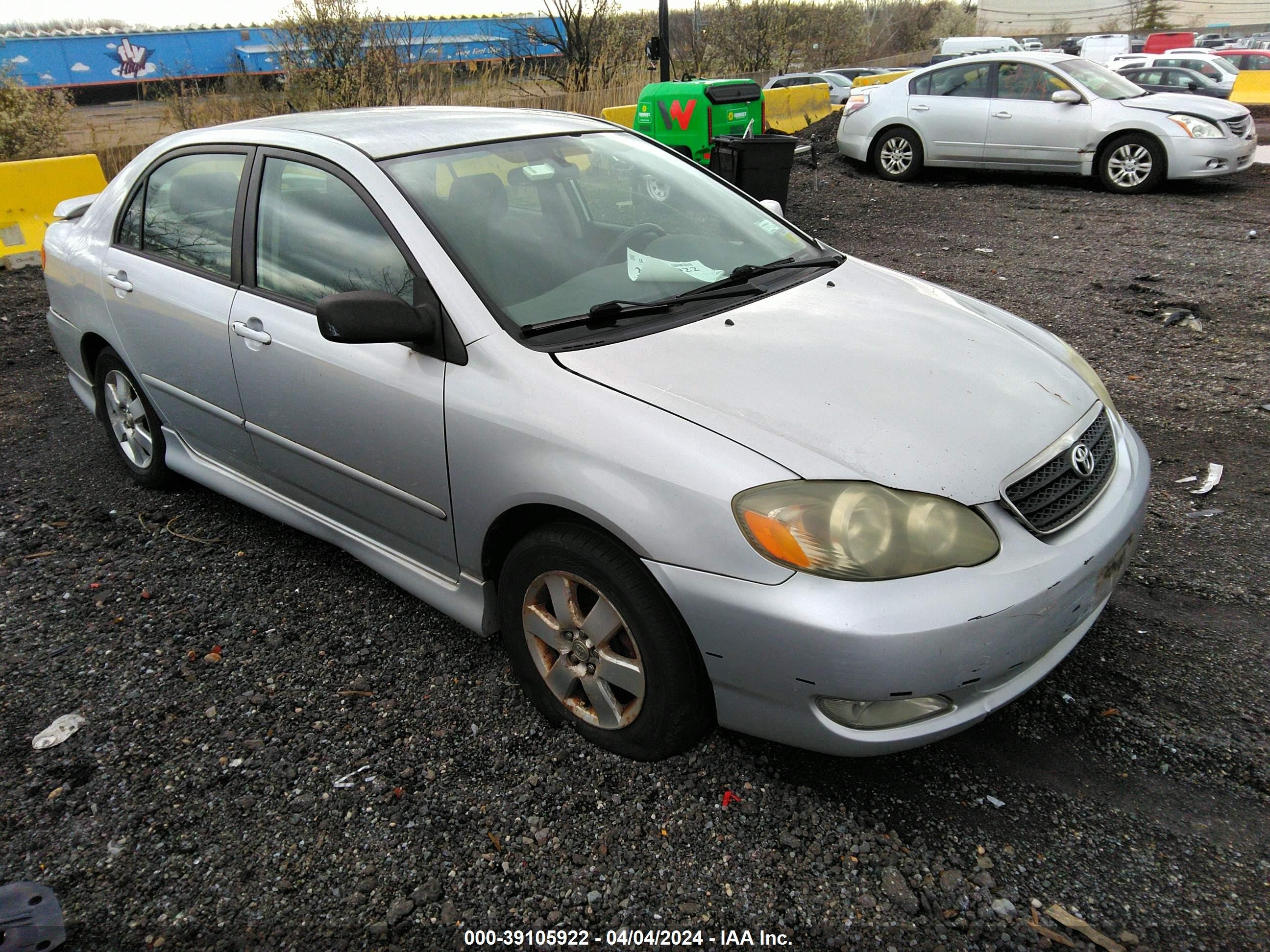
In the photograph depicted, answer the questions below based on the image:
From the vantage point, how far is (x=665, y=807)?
2.31 meters

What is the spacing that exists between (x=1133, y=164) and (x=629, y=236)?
9669mm

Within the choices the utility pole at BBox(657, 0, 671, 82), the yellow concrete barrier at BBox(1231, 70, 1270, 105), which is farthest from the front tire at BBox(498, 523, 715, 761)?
the yellow concrete barrier at BBox(1231, 70, 1270, 105)

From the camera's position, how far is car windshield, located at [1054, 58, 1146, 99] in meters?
10.4

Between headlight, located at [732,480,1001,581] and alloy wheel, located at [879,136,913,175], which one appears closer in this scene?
headlight, located at [732,480,1001,581]

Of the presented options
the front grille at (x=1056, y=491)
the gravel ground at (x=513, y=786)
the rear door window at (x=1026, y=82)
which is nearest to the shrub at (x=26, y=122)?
the gravel ground at (x=513, y=786)

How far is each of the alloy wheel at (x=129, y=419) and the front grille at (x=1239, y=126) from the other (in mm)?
11424

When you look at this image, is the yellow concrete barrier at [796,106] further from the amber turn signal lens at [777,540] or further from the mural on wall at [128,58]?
the mural on wall at [128,58]

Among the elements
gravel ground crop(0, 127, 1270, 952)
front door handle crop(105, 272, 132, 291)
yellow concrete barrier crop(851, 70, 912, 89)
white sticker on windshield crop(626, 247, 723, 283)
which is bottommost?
gravel ground crop(0, 127, 1270, 952)

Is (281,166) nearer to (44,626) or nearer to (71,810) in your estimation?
(44,626)

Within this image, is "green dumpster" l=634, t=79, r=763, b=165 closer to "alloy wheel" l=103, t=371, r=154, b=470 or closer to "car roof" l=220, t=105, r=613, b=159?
"car roof" l=220, t=105, r=613, b=159

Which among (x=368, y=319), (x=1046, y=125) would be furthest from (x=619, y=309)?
(x=1046, y=125)

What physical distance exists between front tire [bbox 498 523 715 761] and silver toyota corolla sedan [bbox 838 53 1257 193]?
1057 cm

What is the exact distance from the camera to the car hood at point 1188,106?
388 inches

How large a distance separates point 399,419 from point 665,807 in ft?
4.38
